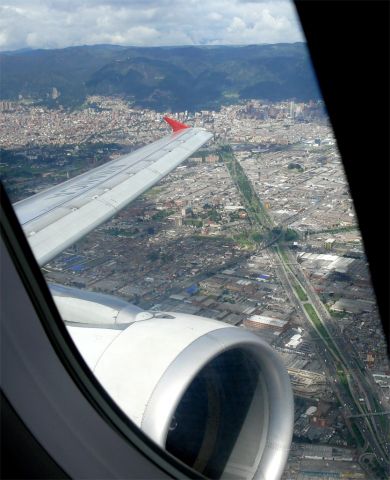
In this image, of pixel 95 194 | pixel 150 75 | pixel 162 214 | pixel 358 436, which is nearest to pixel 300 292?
pixel 358 436

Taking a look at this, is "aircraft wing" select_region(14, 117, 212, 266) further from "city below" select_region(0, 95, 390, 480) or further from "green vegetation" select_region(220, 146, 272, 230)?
"green vegetation" select_region(220, 146, 272, 230)

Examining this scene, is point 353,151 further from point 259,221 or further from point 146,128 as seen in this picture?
point 146,128

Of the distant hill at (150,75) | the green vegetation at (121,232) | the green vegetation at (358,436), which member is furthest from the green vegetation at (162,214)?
the green vegetation at (358,436)

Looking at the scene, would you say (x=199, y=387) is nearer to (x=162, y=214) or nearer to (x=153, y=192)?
(x=162, y=214)

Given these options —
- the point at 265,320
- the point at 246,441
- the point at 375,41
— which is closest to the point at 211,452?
the point at 246,441

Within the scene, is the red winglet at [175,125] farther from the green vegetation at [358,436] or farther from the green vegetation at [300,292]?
the green vegetation at [358,436]

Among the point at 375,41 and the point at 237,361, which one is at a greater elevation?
the point at 375,41

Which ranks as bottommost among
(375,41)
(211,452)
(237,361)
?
(211,452)
